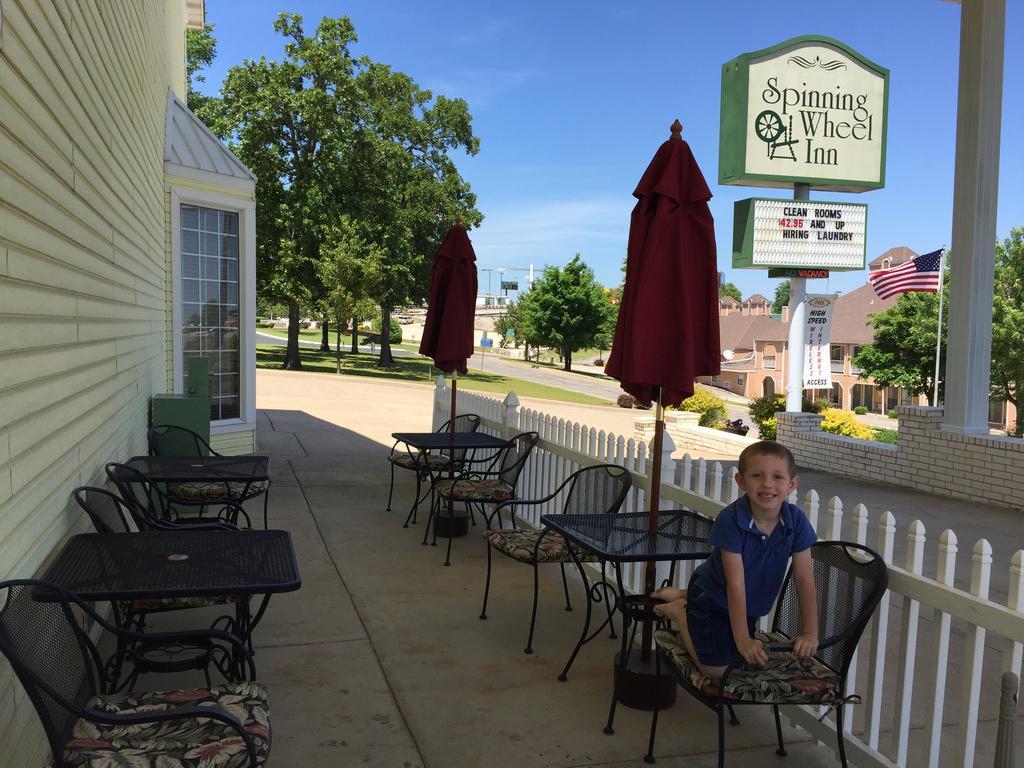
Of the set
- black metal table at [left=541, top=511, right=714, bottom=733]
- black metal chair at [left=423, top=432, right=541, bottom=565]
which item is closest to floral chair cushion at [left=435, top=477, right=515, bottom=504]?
black metal chair at [left=423, top=432, right=541, bottom=565]

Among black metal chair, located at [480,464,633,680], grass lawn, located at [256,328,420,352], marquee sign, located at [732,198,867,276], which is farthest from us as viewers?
grass lawn, located at [256,328,420,352]

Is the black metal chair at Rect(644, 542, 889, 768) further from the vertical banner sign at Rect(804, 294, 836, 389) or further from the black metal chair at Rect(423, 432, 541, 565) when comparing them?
the vertical banner sign at Rect(804, 294, 836, 389)

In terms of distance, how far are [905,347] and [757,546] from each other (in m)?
55.6

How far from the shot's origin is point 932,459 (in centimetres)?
1049

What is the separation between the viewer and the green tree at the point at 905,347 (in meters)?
49.9

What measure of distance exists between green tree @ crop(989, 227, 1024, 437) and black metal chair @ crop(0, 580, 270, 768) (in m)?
43.3

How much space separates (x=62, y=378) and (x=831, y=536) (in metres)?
3.23

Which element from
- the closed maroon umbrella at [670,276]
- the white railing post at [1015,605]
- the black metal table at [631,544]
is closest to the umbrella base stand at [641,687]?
the black metal table at [631,544]

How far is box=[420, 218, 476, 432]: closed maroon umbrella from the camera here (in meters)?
7.00

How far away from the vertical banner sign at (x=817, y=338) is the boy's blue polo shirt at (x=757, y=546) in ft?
46.1

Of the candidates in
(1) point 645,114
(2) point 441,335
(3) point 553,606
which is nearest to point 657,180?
(3) point 553,606

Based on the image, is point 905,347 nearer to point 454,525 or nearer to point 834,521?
point 454,525

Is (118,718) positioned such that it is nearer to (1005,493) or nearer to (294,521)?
(294,521)

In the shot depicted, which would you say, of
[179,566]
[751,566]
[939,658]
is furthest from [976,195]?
[179,566]
